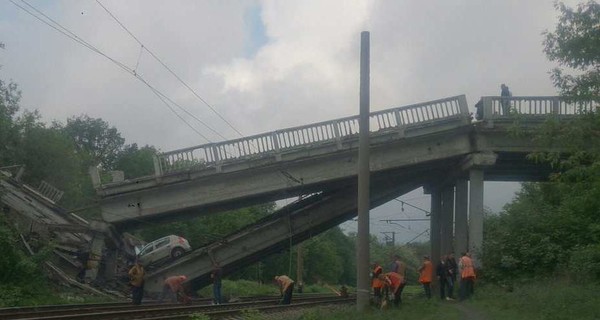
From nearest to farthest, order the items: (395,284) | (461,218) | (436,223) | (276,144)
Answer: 1. (395,284)
2. (276,144)
3. (461,218)
4. (436,223)

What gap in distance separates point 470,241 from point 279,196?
7.38 m

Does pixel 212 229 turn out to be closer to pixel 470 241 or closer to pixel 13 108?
pixel 13 108

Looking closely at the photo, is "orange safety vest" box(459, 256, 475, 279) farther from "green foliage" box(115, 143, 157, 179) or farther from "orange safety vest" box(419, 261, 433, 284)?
"green foliage" box(115, 143, 157, 179)

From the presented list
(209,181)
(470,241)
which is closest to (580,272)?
(470,241)

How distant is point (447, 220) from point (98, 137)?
77.4 m

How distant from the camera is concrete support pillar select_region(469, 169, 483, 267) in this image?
27891 millimetres

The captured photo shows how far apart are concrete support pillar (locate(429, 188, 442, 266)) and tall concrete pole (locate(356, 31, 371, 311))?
47.2 ft

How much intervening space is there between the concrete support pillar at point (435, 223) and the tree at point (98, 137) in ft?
241

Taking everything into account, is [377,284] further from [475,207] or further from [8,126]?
[8,126]

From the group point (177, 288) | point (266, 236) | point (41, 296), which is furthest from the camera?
point (266, 236)

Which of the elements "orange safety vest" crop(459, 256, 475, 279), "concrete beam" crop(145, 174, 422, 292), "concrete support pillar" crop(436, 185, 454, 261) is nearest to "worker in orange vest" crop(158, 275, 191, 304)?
"concrete beam" crop(145, 174, 422, 292)

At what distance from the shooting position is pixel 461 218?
29.4 metres

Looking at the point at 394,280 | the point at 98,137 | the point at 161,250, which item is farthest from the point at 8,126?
the point at 98,137

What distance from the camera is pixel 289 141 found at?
28234 millimetres
